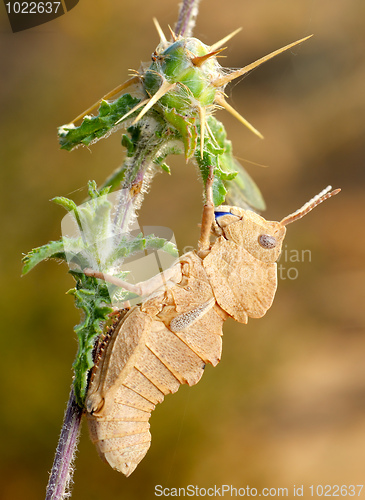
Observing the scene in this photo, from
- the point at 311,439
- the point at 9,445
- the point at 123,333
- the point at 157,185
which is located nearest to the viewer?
the point at 123,333

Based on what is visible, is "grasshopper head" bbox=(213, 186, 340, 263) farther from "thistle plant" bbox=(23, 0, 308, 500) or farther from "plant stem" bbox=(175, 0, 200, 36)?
"plant stem" bbox=(175, 0, 200, 36)

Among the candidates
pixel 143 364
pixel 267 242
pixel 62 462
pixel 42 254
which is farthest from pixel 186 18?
pixel 62 462

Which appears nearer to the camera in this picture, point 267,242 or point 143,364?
point 143,364

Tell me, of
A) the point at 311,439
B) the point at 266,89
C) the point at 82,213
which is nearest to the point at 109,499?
the point at 311,439

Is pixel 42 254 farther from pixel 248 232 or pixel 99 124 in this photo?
pixel 248 232

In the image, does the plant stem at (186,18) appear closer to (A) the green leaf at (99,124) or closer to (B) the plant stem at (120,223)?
(B) the plant stem at (120,223)

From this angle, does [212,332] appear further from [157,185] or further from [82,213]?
[157,185]
